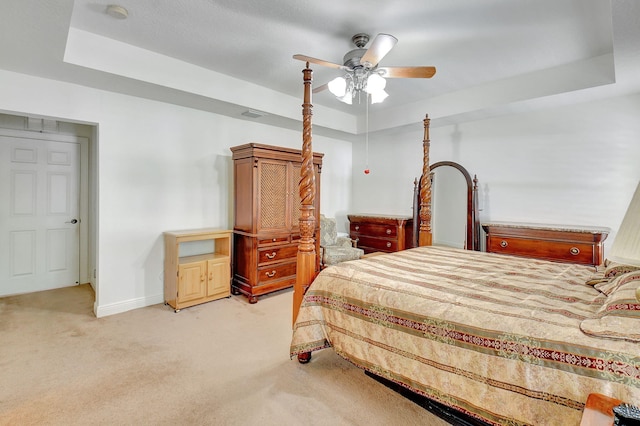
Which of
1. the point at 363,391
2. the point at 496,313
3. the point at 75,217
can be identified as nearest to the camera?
the point at 496,313

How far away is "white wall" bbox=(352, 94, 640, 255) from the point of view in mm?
3406

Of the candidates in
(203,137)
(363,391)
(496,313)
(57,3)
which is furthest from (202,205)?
(496,313)

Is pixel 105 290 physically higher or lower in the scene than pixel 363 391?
higher

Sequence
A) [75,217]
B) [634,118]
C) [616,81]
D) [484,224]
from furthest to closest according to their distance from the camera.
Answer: [75,217], [484,224], [634,118], [616,81]

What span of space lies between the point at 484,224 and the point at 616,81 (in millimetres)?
1854

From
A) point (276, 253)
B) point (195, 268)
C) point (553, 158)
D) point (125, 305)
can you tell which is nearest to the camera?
point (125, 305)

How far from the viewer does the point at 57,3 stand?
6.14ft

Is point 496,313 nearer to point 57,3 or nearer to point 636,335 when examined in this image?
point 636,335

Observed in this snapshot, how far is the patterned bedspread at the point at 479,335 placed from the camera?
1222 mm

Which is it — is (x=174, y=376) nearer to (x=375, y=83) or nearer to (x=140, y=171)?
Result: (x=140, y=171)

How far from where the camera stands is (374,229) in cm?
511

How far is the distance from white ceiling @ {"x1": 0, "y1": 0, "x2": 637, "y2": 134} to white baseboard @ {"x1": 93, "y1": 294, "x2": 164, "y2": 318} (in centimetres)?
226

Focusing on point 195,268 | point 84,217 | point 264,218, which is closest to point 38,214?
point 84,217

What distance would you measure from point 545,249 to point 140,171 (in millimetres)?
4640
